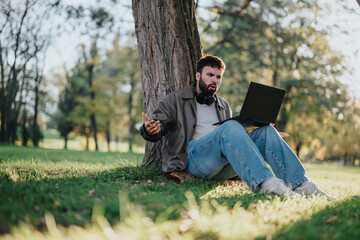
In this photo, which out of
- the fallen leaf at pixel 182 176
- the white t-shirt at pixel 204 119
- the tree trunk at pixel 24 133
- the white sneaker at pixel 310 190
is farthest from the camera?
the tree trunk at pixel 24 133

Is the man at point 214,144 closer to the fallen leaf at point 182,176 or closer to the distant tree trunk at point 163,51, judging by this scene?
Answer: the fallen leaf at point 182,176

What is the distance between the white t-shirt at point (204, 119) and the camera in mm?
3851

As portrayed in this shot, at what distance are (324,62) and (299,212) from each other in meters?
15.6

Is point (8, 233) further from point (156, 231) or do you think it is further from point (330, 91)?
point (330, 91)

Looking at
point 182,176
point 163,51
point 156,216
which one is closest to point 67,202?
point 156,216

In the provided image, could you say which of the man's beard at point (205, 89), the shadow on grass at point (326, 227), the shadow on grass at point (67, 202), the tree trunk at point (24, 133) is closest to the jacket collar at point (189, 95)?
the man's beard at point (205, 89)

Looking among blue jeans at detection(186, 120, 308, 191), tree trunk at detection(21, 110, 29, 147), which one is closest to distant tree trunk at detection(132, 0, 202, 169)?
blue jeans at detection(186, 120, 308, 191)

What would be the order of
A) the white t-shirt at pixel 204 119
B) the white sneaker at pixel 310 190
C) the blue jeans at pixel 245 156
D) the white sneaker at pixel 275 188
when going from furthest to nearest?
the white t-shirt at pixel 204 119, the white sneaker at pixel 310 190, the blue jeans at pixel 245 156, the white sneaker at pixel 275 188

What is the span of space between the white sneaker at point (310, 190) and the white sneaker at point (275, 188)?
32 cm

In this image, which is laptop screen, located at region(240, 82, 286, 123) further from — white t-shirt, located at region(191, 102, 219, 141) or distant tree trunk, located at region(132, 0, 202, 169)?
distant tree trunk, located at region(132, 0, 202, 169)

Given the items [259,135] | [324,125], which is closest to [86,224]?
[259,135]

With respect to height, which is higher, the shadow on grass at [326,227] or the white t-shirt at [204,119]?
the white t-shirt at [204,119]

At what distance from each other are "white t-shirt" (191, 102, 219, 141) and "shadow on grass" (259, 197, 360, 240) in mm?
1723

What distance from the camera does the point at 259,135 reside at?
11.2 feet
